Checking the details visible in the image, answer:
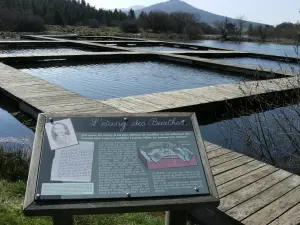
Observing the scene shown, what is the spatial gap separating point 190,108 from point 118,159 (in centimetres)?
543

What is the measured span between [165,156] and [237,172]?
193 cm

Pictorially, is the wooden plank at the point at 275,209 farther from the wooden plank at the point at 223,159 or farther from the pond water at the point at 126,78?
the pond water at the point at 126,78

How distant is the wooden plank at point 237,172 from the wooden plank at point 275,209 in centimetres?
57

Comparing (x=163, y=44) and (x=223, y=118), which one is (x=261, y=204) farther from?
(x=163, y=44)

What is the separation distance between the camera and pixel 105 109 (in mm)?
6660

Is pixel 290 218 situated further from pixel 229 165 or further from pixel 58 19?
pixel 58 19

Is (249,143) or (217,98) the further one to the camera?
(217,98)

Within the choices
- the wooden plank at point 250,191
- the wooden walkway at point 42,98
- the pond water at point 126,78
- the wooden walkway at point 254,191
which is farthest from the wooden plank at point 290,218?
the pond water at point 126,78

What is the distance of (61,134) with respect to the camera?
2357mm

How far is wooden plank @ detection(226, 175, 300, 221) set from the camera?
10.3 feet

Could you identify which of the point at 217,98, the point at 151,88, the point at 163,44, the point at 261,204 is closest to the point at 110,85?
the point at 151,88

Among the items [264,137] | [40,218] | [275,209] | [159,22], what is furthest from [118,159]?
[159,22]

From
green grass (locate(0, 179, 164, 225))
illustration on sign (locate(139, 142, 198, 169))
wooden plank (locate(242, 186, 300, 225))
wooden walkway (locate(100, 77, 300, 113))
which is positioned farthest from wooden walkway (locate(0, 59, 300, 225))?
illustration on sign (locate(139, 142, 198, 169))

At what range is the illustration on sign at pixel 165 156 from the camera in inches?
90.7
